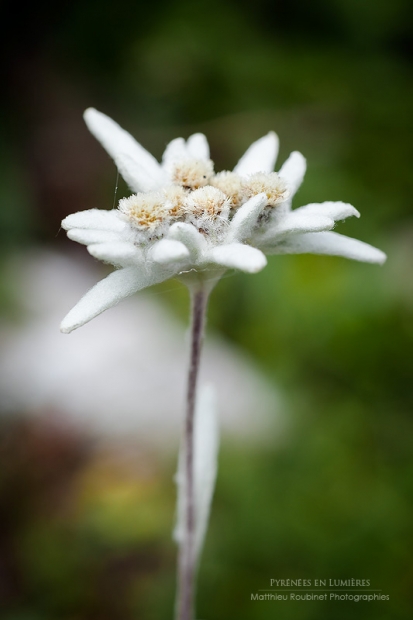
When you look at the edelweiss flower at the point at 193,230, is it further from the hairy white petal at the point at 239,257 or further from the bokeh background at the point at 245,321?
the bokeh background at the point at 245,321

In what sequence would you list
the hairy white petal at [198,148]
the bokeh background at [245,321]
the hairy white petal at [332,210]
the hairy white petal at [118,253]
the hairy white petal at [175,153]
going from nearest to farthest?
the hairy white petal at [118,253], the hairy white petal at [332,210], the hairy white petal at [175,153], the hairy white petal at [198,148], the bokeh background at [245,321]

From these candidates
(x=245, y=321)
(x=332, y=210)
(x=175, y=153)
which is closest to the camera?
(x=332, y=210)

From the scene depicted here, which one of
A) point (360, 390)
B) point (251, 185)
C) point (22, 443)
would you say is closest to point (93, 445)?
point (22, 443)

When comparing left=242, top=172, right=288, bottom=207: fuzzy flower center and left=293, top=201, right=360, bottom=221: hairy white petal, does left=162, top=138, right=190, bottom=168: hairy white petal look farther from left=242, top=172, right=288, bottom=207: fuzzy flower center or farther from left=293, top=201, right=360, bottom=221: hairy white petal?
left=293, top=201, right=360, bottom=221: hairy white petal

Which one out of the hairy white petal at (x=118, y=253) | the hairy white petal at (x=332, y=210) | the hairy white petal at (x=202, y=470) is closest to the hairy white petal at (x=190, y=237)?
the hairy white petal at (x=118, y=253)

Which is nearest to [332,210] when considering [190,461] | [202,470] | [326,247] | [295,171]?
[326,247]

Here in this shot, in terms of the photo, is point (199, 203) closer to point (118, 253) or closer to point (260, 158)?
point (118, 253)

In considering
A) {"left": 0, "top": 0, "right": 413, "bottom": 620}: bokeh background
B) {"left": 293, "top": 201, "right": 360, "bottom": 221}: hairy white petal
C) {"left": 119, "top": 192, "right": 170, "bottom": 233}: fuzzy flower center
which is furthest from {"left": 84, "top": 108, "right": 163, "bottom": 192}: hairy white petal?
{"left": 0, "top": 0, "right": 413, "bottom": 620}: bokeh background
